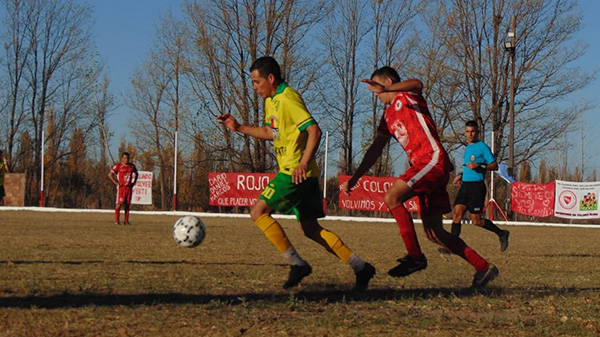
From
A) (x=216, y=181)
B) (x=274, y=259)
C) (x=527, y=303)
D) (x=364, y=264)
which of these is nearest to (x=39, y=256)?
(x=274, y=259)

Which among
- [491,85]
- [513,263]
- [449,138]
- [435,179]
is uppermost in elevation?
[491,85]

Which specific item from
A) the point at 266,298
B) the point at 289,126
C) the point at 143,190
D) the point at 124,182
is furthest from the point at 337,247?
the point at 143,190

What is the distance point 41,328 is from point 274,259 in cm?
519

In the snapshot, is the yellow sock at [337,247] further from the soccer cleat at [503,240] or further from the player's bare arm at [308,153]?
the soccer cleat at [503,240]

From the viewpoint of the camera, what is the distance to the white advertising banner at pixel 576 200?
85.1 ft

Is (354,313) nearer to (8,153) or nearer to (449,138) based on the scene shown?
(449,138)

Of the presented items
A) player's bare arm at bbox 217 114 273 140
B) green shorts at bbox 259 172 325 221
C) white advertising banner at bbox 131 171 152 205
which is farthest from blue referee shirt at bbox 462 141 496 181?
white advertising banner at bbox 131 171 152 205

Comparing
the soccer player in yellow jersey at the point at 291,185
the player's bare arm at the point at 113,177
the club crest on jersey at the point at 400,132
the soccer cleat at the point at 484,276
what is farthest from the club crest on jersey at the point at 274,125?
the player's bare arm at the point at 113,177

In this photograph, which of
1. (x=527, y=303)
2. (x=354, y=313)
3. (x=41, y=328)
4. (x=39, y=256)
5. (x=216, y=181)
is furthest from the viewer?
(x=216, y=181)

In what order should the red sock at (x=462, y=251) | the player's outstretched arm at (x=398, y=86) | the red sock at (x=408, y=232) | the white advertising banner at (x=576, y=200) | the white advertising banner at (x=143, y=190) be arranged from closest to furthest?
the player's outstretched arm at (x=398, y=86), the red sock at (x=408, y=232), the red sock at (x=462, y=251), the white advertising banner at (x=576, y=200), the white advertising banner at (x=143, y=190)

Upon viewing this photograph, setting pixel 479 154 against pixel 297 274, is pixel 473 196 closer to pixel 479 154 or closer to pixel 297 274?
pixel 479 154

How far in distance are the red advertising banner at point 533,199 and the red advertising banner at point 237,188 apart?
907 cm

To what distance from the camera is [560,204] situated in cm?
2628

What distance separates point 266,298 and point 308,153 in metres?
1.13
